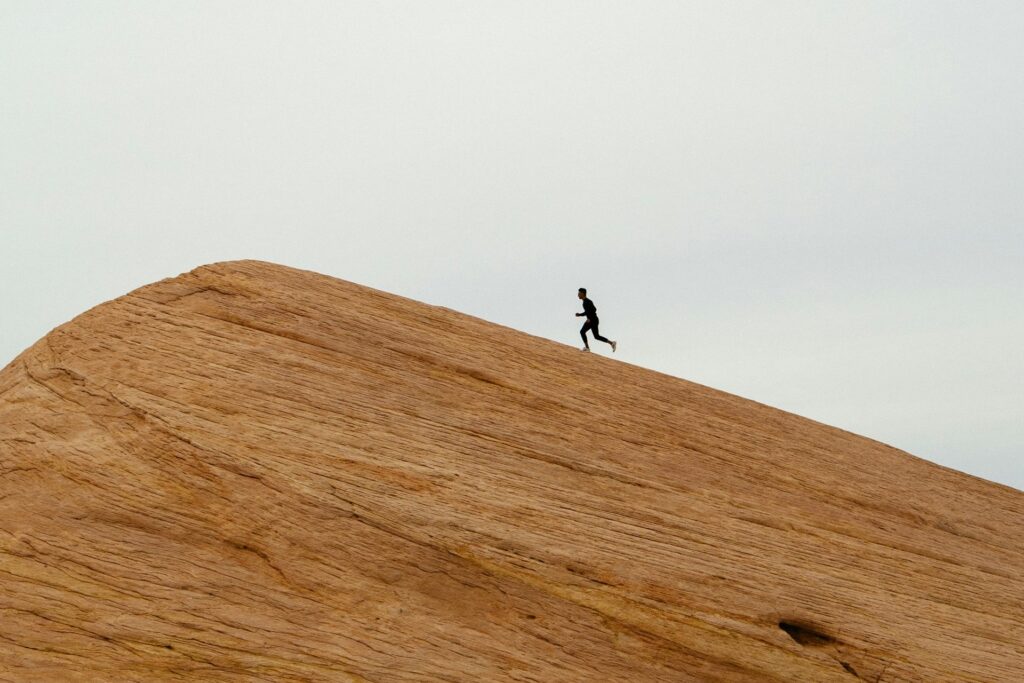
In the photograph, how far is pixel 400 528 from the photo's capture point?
16.0m

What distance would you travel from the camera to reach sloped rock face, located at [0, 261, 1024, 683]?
14.8 m

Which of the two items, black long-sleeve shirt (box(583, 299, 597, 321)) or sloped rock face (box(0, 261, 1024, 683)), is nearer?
sloped rock face (box(0, 261, 1024, 683))

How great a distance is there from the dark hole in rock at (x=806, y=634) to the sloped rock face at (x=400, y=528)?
0.06 m

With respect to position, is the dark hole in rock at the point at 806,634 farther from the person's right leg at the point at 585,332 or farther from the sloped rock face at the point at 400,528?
the person's right leg at the point at 585,332

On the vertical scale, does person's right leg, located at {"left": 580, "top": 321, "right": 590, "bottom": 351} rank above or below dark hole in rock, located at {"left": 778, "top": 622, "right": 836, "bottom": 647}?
above

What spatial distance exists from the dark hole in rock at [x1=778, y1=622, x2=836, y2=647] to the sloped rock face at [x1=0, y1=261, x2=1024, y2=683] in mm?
60

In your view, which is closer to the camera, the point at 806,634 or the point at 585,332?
the point at 806,634

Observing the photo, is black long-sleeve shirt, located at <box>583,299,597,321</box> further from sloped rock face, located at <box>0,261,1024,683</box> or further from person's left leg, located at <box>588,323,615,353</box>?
sloped rock face, located at <box>0,261,1024,683</box>

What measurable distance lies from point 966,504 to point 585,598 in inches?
491

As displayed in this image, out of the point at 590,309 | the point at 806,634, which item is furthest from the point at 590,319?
the point at 806,634

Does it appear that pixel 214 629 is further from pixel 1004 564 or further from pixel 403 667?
pixel 1004 564

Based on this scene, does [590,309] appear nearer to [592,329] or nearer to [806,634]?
[592,329]

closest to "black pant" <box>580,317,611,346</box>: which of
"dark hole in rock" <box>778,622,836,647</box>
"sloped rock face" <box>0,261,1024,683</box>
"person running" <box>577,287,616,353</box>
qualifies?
"person running" <box>577,287,616,353</box>

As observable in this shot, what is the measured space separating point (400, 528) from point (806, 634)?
6.91 m
